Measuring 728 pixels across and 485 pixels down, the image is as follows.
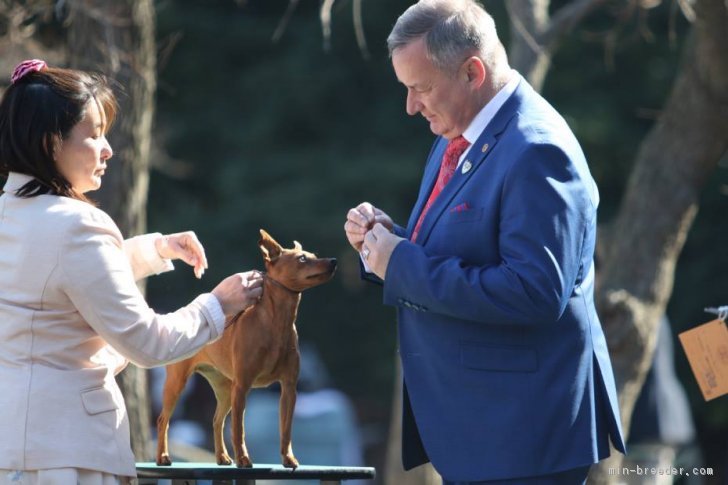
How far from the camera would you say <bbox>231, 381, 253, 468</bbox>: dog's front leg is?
10.2 feet

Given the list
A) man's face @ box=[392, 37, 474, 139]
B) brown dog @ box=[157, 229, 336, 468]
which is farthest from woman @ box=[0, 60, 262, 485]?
man's face @ box=[392, 37, 474, 139]

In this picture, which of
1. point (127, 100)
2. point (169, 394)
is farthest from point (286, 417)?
point (127, 100)

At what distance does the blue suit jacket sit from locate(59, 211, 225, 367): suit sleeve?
536 millimetres

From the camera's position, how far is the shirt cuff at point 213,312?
2.83 m

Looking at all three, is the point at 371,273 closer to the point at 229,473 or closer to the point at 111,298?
the point at 229,473

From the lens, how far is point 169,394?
333cm

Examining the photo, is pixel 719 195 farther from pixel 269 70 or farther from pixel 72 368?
pixel 72 368

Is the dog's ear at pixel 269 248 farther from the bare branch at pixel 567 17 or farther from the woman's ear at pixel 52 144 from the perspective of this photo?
the bare branch at pixel 567 17

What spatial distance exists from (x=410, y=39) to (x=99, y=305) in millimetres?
1000

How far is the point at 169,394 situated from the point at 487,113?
48.8 inches

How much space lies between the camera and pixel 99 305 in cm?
259

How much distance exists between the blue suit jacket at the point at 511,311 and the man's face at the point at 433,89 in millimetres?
101

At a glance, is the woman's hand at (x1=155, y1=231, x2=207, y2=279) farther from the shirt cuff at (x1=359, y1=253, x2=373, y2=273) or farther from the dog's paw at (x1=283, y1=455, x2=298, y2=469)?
the dog's paw at (x1=283, y1=455, x2=298, y2=469)

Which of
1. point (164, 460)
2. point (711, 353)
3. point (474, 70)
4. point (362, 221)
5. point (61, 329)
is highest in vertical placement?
point (474, 70)
